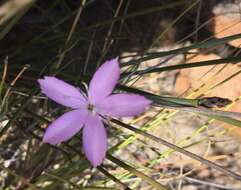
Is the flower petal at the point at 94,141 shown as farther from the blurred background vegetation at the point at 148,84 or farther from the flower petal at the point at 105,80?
the blurred background vegetation at the point at 148,84

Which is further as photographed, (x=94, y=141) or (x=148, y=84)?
(x=148, y=84)

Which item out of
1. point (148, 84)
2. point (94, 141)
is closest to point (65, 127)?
point (94, 141)

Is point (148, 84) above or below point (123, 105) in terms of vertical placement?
above

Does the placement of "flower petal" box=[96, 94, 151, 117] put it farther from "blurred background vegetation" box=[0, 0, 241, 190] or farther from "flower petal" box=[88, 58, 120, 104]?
"blurred background vegetation" box=[0, 0, 241, 190]

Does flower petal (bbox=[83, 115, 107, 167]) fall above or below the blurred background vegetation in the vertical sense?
below

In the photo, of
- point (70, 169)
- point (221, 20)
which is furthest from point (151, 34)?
point (70, 169)

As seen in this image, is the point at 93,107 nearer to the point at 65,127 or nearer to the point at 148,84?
the point at 65,127

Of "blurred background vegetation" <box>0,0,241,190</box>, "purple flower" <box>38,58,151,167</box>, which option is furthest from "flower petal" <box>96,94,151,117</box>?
"blurred background vegetation" <box>0,0,241,190</box>

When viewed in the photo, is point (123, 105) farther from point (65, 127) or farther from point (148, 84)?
point (148, 84)
